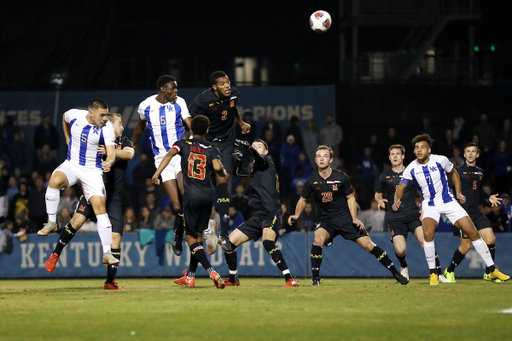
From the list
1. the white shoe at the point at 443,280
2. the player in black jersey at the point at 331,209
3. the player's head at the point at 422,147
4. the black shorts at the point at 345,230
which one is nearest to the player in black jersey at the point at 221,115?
the player in black jersey at the point at 331,209

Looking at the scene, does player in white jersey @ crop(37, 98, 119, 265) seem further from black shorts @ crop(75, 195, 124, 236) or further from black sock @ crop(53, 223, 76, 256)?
black shorts @ crop(75, 195, 124, 236)

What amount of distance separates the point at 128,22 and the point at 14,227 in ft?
35.1

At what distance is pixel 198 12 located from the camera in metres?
26.5


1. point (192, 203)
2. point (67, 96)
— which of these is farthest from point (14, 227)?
point (192, 203)

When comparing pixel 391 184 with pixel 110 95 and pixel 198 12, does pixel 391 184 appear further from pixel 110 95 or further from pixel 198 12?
pixel 198 12

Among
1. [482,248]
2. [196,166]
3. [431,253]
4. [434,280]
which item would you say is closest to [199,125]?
[196,166]

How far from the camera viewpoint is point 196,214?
9.95m

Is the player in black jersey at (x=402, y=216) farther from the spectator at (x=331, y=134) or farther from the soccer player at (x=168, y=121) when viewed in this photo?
the spectator at (x=331, y=134)

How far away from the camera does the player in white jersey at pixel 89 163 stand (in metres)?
10.3

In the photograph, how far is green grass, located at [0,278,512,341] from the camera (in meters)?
6.23

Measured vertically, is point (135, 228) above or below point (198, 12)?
below

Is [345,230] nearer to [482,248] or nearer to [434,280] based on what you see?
[434,280]

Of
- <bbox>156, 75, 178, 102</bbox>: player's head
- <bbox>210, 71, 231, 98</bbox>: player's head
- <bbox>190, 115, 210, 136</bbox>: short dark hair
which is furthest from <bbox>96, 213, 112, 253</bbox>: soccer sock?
<bbox>210, 71, 231, 98</bbox>: player's head

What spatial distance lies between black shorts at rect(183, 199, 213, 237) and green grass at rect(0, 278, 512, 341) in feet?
2.78
